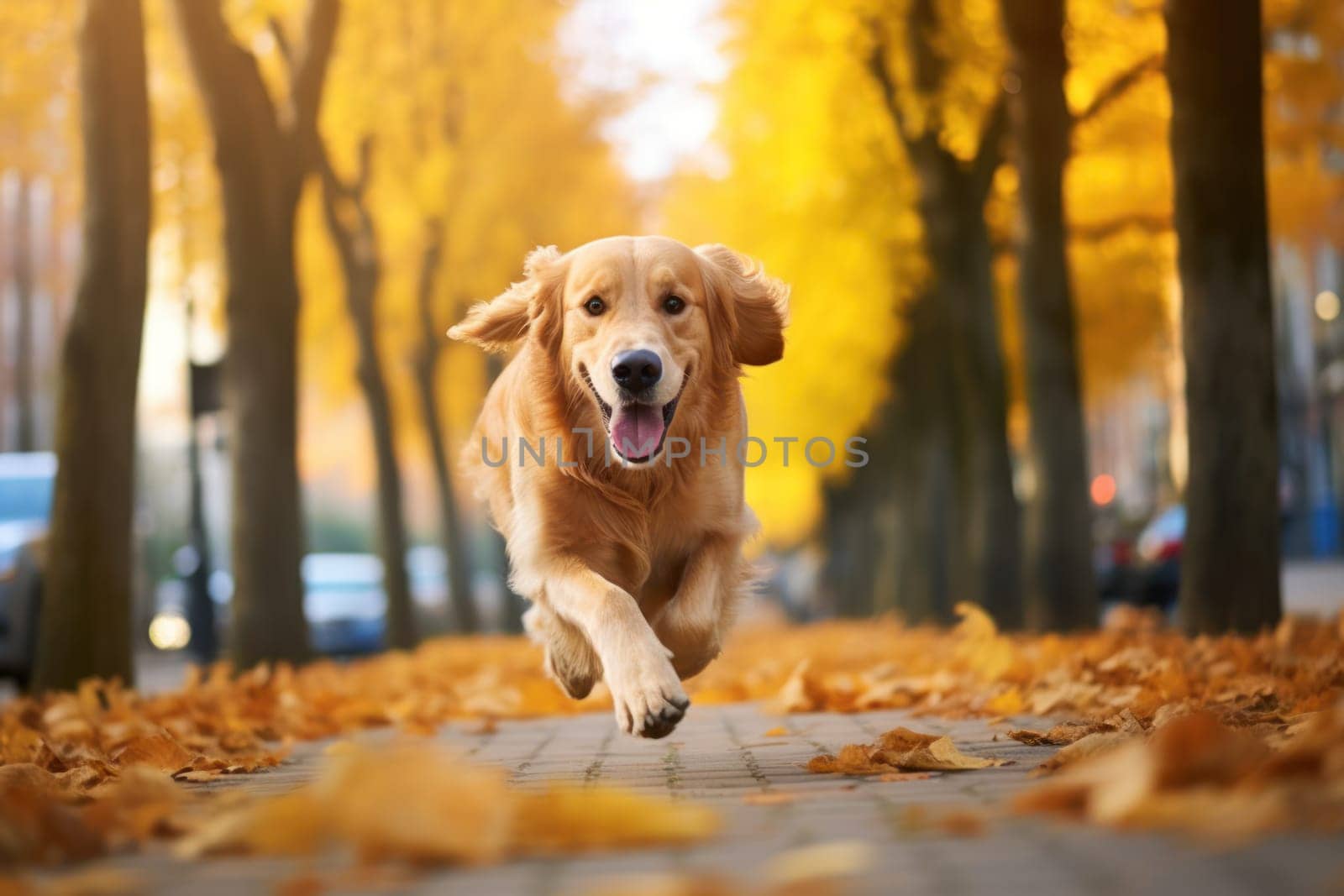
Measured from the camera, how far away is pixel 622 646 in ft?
16.3

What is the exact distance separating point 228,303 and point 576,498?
20.5 feet

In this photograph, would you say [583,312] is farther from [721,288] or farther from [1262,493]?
[1262,493]

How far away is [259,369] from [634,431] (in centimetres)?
651

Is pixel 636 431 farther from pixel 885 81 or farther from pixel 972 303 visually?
pixel 885 81

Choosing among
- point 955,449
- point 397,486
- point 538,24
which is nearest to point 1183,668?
point 955,449

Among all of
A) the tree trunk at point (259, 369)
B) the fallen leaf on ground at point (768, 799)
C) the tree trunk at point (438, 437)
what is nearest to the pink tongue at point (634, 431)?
the fallen leaf on ground at point (768, 799)

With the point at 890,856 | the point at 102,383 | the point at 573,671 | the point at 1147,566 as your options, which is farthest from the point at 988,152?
the point at 890,856

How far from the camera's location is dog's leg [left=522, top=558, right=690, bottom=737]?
4.69 meters

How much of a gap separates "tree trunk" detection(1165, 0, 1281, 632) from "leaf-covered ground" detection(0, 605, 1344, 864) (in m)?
0.48

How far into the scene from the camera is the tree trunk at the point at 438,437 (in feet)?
66.5

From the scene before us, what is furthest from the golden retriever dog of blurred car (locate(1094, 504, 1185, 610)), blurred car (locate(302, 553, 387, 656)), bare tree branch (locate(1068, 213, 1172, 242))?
blurred car (locate(302, 553, 387, 656))

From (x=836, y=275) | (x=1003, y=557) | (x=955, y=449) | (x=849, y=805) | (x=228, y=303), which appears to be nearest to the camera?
(x=849, y=805)

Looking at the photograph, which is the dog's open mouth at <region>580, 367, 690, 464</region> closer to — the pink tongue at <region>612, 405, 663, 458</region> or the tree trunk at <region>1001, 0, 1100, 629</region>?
the pink tongue at <region>612, 405, 663, 458</region>

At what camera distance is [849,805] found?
3.82 metres
